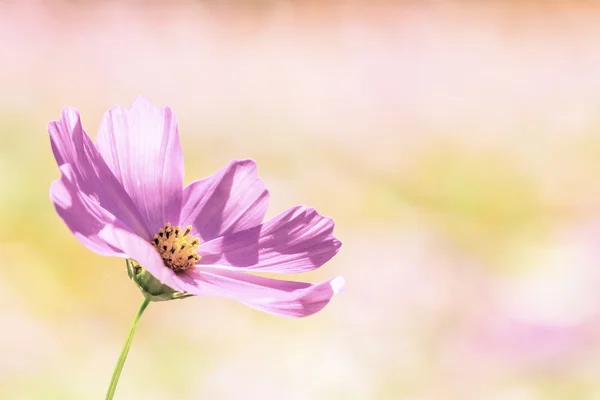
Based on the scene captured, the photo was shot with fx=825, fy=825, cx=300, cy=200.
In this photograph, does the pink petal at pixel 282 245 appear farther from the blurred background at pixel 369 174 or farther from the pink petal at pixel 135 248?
the blurred background at pixel 369 174

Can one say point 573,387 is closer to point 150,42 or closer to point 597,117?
point 597,117

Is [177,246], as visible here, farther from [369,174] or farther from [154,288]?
[369,174]

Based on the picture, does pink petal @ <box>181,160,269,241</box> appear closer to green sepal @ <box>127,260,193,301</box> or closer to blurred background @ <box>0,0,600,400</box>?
green sepal @ <box>127,260,193,301</box>

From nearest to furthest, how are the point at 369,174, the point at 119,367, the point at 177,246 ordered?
the point at 119,367 → the point at 177,246 → the point at 369,174

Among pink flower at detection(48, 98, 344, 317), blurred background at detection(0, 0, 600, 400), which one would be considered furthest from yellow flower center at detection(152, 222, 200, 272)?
blurred background at detection(0, 0, 600, 400)

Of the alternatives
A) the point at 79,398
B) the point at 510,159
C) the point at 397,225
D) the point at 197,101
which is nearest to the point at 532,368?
the point at 397,225

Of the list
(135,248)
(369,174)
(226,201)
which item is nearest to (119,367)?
(135,248)

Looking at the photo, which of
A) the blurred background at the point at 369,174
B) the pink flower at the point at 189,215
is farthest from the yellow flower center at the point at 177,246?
the blurred background at the point at 369,174
